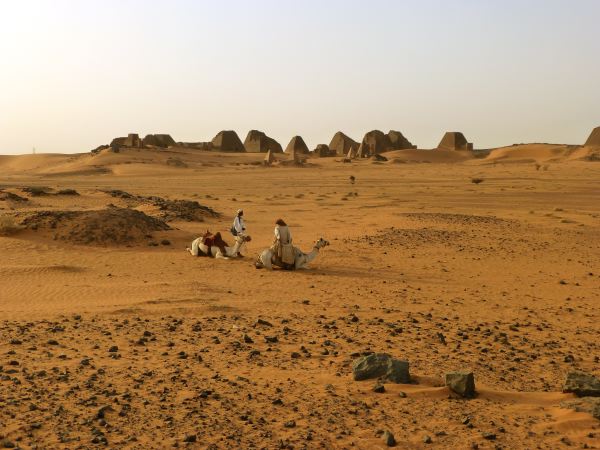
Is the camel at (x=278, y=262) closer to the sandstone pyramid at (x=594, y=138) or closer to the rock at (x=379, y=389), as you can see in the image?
the rock at (x=379, y=389)

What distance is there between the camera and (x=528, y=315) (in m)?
9.40

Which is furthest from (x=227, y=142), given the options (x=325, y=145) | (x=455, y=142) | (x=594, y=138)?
(x=594, y=138)

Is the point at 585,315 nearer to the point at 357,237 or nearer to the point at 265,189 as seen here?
the point at 357,237

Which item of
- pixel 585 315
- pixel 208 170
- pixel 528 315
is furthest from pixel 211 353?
pixel 208 170

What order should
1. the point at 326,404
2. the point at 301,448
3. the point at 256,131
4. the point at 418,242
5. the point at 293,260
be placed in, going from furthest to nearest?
the point at 256,131 < the point at 418,242 < the point at 293,260 < the point at 326,404 < the point at 301,448

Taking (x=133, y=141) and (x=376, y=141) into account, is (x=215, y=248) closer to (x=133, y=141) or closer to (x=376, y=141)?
(x=133, y=141)

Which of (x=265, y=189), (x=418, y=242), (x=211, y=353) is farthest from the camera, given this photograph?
(x=265, y=189)

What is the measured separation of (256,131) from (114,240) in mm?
65386

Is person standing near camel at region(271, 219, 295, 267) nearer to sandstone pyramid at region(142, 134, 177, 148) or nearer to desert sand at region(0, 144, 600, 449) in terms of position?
desert sand at region(0, 144, 600, 449)

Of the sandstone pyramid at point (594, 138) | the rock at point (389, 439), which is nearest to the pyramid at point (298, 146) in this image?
the sandstone pyramid at point (594, 138)

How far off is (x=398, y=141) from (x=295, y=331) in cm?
7198

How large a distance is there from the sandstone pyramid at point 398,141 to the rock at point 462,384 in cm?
7239

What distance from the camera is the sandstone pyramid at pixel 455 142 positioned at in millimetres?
79625

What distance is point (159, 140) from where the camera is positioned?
235 feet
